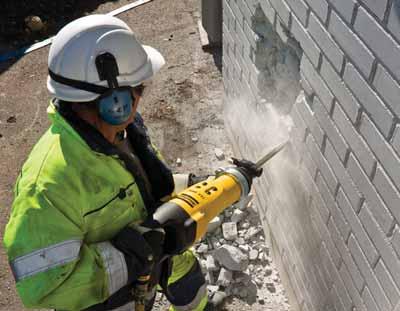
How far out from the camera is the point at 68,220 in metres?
2.20

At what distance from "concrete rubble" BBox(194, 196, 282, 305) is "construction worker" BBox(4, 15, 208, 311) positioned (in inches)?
63.4

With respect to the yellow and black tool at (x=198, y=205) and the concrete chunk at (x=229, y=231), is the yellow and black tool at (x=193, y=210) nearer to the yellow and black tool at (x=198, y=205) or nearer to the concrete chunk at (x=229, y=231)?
the yellow and black tool at (x=198, y=205)

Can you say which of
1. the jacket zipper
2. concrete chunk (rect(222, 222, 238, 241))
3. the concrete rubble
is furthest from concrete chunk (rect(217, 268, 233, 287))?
the jacket zipper

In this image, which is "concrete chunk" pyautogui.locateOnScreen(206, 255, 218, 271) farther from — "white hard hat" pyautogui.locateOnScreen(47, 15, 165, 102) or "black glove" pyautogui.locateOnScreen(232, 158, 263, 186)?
"white hard hat" pyautogui.locateOnScreen(47, 15, 165, 102)

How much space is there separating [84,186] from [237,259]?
1.97 metres

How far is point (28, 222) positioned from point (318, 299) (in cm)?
198

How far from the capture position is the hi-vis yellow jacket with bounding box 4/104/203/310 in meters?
2.13

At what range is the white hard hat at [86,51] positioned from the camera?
7.23 ft

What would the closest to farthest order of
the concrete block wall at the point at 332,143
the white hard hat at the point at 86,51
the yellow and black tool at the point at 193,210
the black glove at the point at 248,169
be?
1. the concrete block wall at the point at 332,143
2. the white hard hat at the point at 86,51
3. the yellow and black tool at the point at 193,210
4. the black glove at the point at 248,169

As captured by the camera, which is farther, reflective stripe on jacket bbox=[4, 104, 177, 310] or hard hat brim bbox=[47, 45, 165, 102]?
hard hat brim bbox=[47, 45, 165, 102]

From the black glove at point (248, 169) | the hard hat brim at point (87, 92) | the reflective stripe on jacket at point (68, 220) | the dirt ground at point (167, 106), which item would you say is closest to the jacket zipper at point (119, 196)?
the reflective stripe on jacket at point (68, 220)

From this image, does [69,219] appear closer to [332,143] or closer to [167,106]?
[332,143]

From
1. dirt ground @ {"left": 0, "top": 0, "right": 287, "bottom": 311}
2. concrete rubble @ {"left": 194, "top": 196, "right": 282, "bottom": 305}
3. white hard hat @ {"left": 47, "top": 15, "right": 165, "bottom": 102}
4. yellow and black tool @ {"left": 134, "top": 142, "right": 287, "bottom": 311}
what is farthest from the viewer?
dirt ground @ {"left": 0, "top": 0, "right": 287, "bottom": 311}

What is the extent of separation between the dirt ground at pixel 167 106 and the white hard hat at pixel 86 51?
233 centimetres
